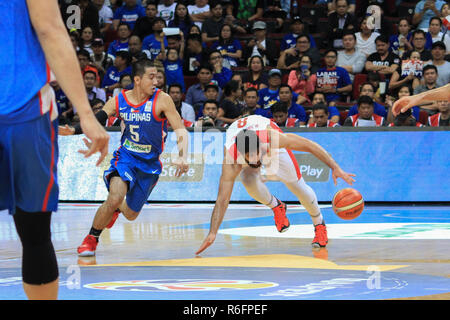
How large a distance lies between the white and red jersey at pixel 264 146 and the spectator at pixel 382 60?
A: 7431 millimetres

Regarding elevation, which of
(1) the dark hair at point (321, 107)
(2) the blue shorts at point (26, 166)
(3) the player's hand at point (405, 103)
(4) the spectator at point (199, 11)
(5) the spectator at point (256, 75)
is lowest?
(1) the dark hair at point (321, 107)

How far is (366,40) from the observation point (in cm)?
1620

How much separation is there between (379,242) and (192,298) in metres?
3.90

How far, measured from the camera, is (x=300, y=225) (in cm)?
1050

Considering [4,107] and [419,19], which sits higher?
[4,107]

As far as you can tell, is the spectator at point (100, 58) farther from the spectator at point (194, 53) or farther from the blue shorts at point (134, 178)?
the blue shorts at point (134, 178)

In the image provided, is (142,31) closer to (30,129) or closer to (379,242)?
(379,242)

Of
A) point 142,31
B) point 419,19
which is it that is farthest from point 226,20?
point 419,19

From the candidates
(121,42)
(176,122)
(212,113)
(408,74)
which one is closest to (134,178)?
(176,122)

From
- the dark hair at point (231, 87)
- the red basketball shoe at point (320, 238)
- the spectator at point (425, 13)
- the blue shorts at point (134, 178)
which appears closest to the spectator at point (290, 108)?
the dark hair at point (231, 87)

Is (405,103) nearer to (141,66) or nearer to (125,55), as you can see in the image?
(141,66)

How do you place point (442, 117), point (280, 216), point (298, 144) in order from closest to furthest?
point (298, 144) → point (280, 216) → point (442, 117)

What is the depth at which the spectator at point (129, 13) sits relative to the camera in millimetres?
18094

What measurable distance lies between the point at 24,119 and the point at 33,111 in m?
0.06
